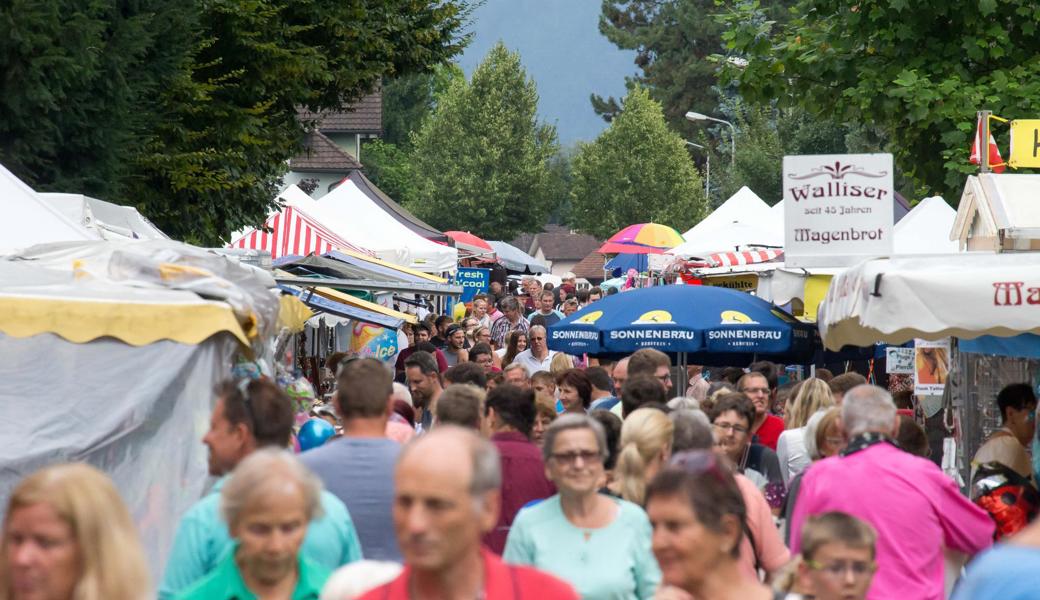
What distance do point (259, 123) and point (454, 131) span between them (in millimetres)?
57516

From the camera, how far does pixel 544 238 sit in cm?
14625

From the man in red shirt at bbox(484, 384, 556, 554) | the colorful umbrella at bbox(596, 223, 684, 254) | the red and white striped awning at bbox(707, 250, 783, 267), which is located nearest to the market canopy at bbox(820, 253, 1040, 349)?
the man in red shirt at bbox(484, 384, 556, 554)

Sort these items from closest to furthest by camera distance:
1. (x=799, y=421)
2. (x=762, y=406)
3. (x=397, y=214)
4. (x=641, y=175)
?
(x=799, y=421) < (x=762, y=406) < (x=397, y=214) < (x=641, y=175)

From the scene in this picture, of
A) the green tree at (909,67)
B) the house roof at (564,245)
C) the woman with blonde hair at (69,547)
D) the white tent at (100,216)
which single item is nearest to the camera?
the woman with blonde hair at (69,547)

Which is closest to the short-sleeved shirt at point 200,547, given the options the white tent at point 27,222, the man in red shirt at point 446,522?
the man in red shirt at point 446,522

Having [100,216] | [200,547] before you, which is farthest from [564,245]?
[200,547]

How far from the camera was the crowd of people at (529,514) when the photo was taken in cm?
394

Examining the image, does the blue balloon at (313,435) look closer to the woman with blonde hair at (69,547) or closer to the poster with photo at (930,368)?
the woman with blonde hair at (69,547)

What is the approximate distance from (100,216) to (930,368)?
7064 mm

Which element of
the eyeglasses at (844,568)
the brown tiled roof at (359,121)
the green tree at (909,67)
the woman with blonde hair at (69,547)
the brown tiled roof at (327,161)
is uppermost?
the brown tiled roof at (359,121)

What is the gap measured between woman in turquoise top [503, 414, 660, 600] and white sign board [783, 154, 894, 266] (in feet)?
23.0

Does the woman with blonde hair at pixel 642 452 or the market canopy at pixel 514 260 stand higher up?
the market canopy at pixel 514 260

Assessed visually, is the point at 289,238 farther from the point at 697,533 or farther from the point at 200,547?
the point at 697,533

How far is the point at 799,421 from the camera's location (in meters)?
9.99
